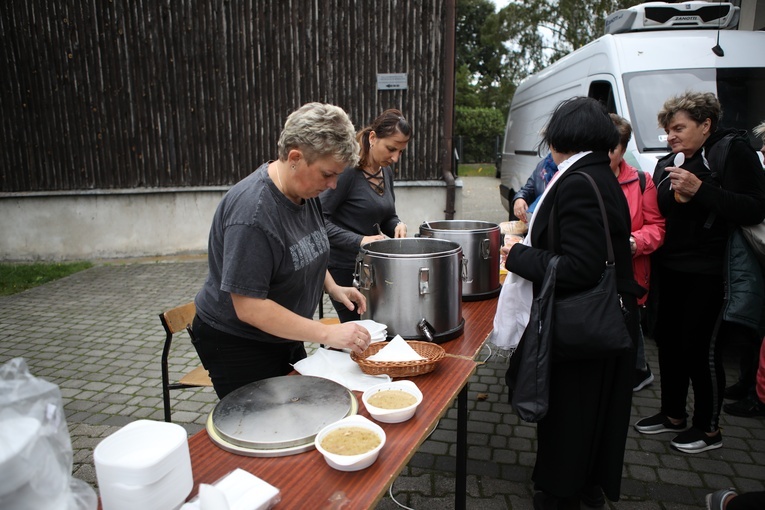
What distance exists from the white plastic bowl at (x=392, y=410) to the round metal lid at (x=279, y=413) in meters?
0.06

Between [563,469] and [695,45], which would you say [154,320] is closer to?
[563,469]

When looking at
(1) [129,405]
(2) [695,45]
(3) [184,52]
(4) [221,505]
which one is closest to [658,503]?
(4) [221,505]

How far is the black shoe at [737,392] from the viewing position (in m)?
3.84

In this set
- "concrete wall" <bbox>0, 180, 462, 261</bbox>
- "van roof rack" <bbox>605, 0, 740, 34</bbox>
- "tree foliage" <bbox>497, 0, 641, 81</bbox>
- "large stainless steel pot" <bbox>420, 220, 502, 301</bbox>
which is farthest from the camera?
"tree foliage" <bbox>497, 0, 641, 81</bbox>

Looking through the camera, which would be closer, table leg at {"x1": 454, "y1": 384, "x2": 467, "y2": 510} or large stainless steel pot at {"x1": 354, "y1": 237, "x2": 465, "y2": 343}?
large stainless steel pot at {"x1": 354, "y1": 237, "x2": 465, "y2": 343}

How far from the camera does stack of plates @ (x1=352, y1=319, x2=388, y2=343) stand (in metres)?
2.18

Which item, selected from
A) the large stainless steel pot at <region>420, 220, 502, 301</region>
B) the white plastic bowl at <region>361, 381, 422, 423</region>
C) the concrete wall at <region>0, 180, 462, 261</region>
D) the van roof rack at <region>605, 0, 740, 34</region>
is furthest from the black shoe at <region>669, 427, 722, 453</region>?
the concrete wall at <region>0, 180, 462, 261</region>

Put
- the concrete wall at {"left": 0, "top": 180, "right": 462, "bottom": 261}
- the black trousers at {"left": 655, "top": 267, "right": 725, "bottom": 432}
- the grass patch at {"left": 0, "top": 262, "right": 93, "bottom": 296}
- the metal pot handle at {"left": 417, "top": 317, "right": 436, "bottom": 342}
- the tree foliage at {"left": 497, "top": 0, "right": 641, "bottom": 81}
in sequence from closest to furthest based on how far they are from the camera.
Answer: the metal pot handle at {"left": 417, "top": 317, "right": 436, "bottom": 342} → the black trousers at {"left": 655, "top": 267, "right": 725, "bottom": 432} → the grass patch at {"left": 0, "top": 262, "right": 93, "bottom": 296} → the concrete wall at {"left": 0, "top": 180, "right": 462, "bottom": 261} → the tree foliage at {"left": 497, "top": 0, "right": 641, "bottom": 81}

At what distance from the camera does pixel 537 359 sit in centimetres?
212

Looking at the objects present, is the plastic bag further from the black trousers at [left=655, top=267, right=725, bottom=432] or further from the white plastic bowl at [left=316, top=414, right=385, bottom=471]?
the black trousers at [left=655, top=267, right=725, bottom=432]

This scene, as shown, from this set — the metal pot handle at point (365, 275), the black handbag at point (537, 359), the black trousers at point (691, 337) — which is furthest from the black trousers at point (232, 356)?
the black trousers at point (691, 337)

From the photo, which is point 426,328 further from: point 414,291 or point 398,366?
point 398,366

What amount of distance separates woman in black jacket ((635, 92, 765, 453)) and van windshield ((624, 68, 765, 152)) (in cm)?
186

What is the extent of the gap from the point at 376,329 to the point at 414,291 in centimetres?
23
